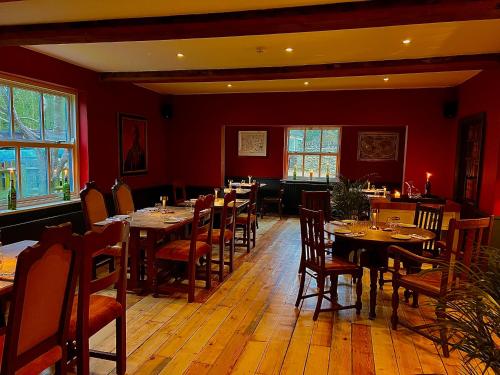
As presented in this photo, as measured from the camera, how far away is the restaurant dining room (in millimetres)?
1993

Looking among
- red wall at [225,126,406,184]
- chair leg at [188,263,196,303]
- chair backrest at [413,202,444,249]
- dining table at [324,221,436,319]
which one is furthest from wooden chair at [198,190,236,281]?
red wall at [225,126,406,184]

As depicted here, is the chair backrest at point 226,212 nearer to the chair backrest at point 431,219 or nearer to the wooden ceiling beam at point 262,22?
the wooden ceiling beam at point 262,22

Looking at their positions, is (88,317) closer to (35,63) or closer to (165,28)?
(165,28)

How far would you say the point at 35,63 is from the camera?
427cm

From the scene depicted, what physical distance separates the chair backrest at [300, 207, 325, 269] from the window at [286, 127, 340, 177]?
19.7ft

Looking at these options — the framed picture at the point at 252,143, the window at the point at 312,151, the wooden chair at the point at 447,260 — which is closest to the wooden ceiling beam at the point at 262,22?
the wooden chair at the point at 447,260

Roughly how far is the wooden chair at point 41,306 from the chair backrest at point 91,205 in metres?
2.07

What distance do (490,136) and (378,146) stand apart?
4.32 meters

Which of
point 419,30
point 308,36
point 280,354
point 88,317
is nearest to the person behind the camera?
point 88,317

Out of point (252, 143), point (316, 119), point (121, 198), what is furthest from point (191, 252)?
point (252, 143)

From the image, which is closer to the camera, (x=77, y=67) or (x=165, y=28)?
(x=165, y=28)

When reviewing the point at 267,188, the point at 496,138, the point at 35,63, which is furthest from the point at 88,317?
the point at 267,188

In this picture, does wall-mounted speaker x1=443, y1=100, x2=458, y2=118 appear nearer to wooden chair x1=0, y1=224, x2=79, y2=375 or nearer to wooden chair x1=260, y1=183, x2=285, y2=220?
wooden chair x1=260, y1=183, x2=285, y2=220

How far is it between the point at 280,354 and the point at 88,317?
1.38 metres
